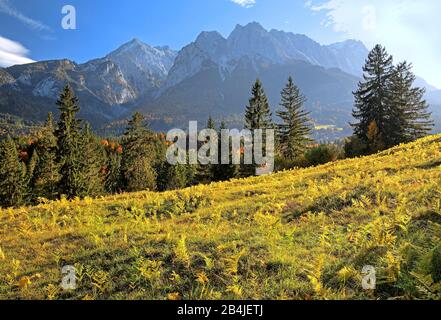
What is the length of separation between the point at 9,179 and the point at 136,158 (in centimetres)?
2333

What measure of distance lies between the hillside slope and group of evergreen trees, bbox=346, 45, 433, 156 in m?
38.1

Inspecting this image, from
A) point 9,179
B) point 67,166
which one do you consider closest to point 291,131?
point 67,166

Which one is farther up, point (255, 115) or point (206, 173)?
point (255, 115)

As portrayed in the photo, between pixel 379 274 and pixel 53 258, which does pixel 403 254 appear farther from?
pixel 53 258

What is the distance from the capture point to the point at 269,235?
1012 centimetres

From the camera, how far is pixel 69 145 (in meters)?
55.5

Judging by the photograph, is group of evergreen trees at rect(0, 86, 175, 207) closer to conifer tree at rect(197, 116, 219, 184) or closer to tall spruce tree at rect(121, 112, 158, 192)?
tall spruce tree at rect(121, 112, 158, 192)

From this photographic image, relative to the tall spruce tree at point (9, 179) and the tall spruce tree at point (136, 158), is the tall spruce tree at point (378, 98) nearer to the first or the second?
the tall spruce tree at point (136, 158)

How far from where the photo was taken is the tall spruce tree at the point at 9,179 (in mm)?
64062

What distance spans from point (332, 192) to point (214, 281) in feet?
27.4

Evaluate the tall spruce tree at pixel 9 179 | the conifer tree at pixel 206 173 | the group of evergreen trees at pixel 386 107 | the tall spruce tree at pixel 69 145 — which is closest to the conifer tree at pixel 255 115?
the conifer tree at pixel 206 173

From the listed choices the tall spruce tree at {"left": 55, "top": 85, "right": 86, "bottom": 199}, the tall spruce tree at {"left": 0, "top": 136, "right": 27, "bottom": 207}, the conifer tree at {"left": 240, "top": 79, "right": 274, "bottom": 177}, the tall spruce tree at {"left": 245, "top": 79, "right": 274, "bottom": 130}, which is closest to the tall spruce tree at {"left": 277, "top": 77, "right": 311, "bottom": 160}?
the tall spruce tree at {"left": 245, "top": 79, "right": 274, "bottom": 130}

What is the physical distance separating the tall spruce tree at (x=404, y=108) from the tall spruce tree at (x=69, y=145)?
49.0 metres

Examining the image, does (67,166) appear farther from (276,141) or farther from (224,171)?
(276,141)
